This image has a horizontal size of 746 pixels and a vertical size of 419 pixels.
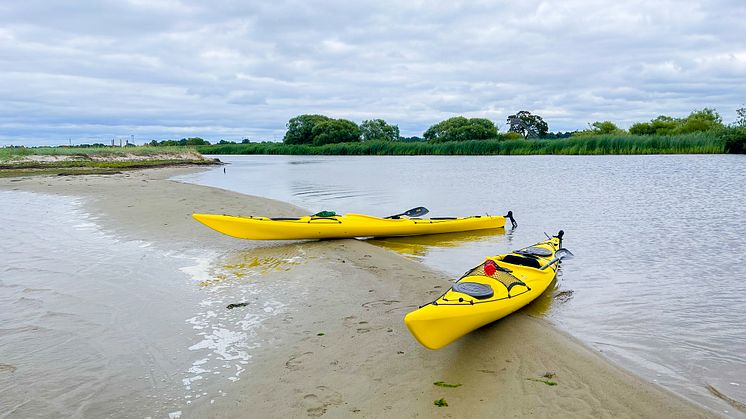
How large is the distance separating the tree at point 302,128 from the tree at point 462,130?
19348 millimetres

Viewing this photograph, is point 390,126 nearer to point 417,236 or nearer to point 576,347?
point 417,236

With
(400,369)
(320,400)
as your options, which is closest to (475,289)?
(400,369)

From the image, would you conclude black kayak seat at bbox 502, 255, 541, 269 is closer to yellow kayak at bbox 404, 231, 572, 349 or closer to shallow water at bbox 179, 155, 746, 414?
yellow kayak at bbox 404, 231, 572, 349

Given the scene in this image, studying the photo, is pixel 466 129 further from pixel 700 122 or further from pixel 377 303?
pixel 377 303

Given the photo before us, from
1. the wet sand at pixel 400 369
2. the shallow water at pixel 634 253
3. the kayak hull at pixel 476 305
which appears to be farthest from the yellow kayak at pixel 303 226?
the kayak hull at pixel 476 305

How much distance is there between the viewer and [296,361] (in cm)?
385

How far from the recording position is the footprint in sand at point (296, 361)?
3.73 metres

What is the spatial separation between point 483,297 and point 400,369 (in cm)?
106

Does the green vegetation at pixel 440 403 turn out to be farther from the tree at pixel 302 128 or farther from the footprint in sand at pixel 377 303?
the tree at pixel 302 128

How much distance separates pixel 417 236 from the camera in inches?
403

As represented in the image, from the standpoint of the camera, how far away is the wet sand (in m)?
3.19

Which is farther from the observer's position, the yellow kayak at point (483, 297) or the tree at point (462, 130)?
the tree at point (462, 130)

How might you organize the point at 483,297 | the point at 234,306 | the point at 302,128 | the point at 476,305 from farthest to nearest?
the point at 302,128 < the point at 234,306 < the point at 483,297 < the point at 476,305

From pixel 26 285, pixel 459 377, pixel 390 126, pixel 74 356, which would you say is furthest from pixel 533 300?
pixel 390 126
